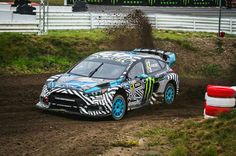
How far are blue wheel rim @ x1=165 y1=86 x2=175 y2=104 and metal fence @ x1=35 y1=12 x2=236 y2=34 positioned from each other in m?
11.2

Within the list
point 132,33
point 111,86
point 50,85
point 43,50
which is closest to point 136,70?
point 111,86

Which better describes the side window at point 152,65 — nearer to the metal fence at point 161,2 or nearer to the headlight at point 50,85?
the headlight at point 50,85

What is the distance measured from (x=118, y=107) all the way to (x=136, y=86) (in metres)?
0.98

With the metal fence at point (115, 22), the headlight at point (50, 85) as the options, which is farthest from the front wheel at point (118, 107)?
the metal fence at point (115, 22)

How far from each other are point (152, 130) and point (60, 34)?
1519 centimetres

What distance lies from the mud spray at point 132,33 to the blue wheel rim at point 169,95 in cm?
776

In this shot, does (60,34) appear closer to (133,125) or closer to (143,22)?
(143,22)

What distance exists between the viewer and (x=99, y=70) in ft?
45.6

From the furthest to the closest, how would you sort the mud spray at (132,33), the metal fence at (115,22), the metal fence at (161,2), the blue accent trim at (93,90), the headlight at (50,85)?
the metal fence at (161,2) < the metal fence at (115,22) < the mud spray at (132,33) < the headlight at (50,85) < the blue accent trim at (93,90)

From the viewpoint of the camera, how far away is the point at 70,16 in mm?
27609

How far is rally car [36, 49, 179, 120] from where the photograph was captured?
12703mm

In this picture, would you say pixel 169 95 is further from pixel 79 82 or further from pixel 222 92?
pixel 222 92

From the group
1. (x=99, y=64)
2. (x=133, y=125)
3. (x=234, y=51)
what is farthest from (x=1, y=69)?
(x=234, y=51)

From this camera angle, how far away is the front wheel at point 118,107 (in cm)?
1308
